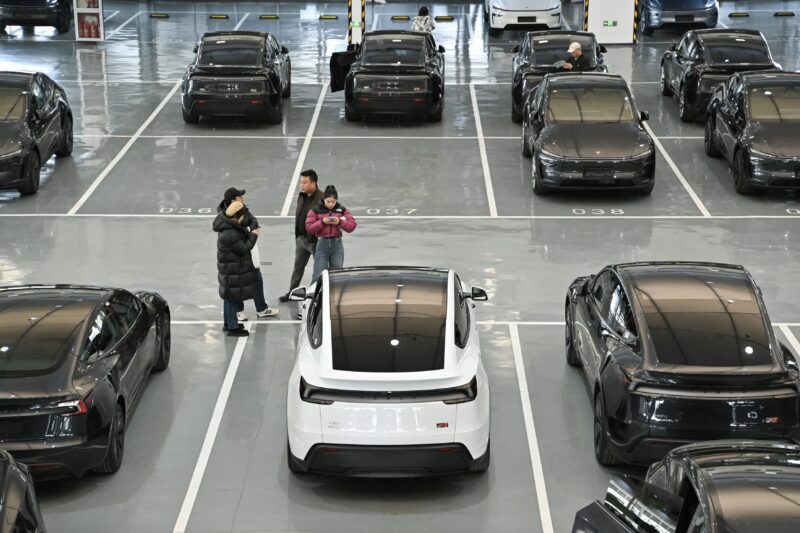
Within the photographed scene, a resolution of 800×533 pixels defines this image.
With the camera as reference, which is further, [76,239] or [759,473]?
[76,239]

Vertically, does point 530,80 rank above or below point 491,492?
above

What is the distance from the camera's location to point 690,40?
925 inches

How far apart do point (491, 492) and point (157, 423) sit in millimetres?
3020

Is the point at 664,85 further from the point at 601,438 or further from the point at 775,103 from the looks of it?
the point at 601,438

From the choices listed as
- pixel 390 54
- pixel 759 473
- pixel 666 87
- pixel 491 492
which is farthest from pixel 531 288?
pixel 666 87

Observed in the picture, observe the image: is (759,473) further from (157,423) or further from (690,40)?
(690,40)

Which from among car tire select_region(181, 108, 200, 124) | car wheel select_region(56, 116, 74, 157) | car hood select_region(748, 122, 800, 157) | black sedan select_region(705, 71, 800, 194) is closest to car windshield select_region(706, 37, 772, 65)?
black sedan select_region(705, 71, 800, 194)

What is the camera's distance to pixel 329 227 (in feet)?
42.8

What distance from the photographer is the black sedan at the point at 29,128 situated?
17688 millimetres

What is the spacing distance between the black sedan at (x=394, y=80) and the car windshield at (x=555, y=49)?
1.83 meters

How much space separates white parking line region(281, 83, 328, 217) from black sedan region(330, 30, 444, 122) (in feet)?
2.32

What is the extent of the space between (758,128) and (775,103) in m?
0.90

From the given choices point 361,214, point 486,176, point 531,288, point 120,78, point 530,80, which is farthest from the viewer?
point 120,78

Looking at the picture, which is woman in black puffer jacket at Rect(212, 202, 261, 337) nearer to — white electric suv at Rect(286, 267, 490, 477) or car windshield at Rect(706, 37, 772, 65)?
white electric suv at Rect(286, 267, 490, 477)
